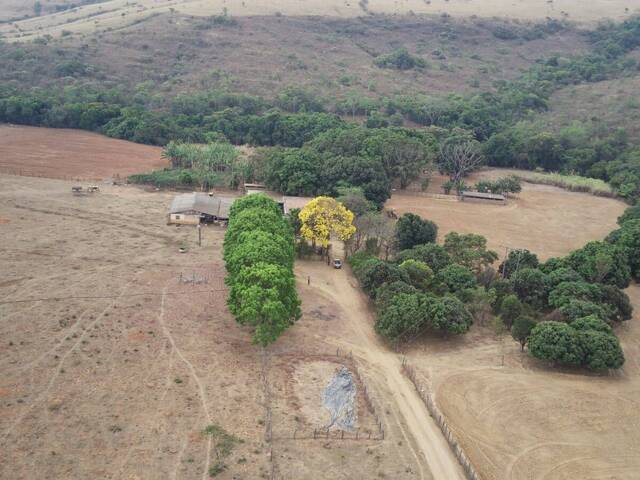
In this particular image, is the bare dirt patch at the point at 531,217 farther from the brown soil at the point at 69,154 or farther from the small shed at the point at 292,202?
the brown soil at the point at 69,154

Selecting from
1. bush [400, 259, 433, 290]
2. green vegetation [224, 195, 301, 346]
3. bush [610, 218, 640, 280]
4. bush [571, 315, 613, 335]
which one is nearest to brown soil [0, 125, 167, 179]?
green vegetation [224, 195, 301, 346]

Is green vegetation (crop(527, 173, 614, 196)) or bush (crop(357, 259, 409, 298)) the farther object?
green vegetation (crop(527, 173, 614, 196))

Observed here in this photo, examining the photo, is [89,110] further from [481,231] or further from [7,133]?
[481,231]

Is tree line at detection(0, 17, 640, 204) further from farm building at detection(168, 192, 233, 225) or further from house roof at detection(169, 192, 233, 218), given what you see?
farm building at detection(168, 192, 233, 225)

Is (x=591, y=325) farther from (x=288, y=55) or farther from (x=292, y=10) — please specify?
(x=292, y=10)

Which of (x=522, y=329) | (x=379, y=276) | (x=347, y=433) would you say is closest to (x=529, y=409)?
(x=522, y=329)

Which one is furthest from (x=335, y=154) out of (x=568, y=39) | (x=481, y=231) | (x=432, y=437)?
(x=568, y=39)
